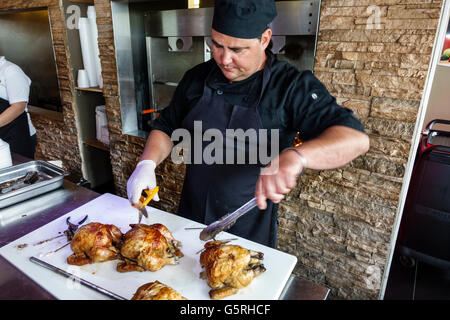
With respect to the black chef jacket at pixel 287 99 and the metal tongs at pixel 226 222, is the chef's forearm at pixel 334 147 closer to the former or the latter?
the black chef jacket at pixel 287 99

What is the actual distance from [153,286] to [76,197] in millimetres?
1054

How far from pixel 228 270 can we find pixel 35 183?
4.50ft

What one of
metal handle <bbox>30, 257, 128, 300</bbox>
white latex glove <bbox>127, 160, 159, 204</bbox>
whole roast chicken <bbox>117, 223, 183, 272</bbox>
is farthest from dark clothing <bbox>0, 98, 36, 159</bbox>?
whole roast chicken <bbox>117, 223, 183, 272</bbox>

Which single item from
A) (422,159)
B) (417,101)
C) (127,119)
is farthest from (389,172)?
(127,119)

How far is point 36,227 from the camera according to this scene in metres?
1.62

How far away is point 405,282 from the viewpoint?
9.47ft

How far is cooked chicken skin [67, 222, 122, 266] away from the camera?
51.7 inches

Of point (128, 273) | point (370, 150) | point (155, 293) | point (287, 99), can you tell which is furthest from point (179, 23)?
point (155, 293)

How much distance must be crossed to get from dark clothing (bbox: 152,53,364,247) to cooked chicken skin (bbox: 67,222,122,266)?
2.14 feet

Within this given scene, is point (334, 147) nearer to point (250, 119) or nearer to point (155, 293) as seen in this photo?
point (250, 119)

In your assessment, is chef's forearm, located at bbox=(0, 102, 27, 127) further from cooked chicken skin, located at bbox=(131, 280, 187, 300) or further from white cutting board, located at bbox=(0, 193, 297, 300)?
cooked chicken skin, located at bbox=(131, 280, 187, 300)

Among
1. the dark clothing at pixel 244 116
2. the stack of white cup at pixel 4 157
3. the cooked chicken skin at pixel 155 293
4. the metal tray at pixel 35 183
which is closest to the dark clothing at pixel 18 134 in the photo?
the stack of white cup at pixel 4 157
